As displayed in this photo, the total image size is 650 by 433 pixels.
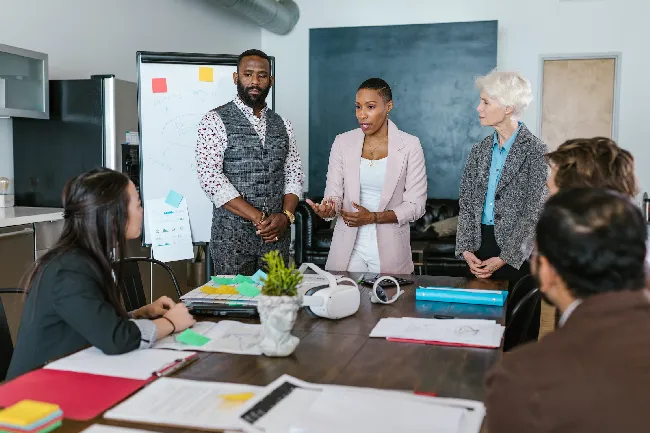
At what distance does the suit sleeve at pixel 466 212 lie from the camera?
9.96ft

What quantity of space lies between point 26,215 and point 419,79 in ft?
14.4

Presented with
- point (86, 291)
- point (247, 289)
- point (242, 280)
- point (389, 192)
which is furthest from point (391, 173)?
point (86, 291)

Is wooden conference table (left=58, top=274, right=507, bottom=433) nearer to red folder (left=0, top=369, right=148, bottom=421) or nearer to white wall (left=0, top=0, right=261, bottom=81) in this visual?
red folder (left=0, top=369, right=148, bottom=421)

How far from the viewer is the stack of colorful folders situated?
3.98 ft

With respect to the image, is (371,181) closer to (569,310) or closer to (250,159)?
(250,159)

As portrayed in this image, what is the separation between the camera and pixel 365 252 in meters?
3.18

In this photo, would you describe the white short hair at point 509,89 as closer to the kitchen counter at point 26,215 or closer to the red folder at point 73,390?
the red folder at point 73,390

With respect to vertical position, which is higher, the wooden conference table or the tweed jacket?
the tweed jacket

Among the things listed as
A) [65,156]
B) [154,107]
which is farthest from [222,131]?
[65,156]

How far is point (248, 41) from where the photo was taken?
24.3 feet

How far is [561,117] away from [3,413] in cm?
651

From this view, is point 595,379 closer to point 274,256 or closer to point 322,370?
point 322,370

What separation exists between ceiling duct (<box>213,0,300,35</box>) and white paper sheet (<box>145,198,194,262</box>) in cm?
235

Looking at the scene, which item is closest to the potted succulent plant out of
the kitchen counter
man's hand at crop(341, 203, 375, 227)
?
man's hand at crop(341, 203, 375, 227)
